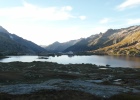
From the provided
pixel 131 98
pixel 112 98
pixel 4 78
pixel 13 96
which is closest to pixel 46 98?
pixel 13 96

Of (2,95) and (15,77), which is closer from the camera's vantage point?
(2,95)

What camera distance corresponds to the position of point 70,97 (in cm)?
5047

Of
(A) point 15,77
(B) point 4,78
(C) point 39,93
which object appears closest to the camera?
(C) point 39,93

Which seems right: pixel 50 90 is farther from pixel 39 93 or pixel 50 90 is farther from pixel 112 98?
pixel 112 98

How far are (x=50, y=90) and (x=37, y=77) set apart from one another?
123 ft

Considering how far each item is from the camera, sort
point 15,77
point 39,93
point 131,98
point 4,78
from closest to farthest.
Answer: point 131,98 < point 39,93 < point 4,78 < point 15,77

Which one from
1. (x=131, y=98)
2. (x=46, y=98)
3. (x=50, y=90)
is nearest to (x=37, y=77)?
(x=50, y=90)

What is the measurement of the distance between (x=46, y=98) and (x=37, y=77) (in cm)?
4319

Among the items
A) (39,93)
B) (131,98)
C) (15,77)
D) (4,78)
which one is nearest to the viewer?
(131,98)

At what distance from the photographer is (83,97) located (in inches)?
2015

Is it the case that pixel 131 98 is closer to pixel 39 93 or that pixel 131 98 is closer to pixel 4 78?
pixel 39 93

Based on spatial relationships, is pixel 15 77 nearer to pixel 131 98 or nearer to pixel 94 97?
pixel 94 97

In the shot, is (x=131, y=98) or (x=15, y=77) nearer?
(x=131, y=98)

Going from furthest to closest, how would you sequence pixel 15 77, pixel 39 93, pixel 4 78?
pixel 15 77 < pixel 4 78 < pixel 39 93
